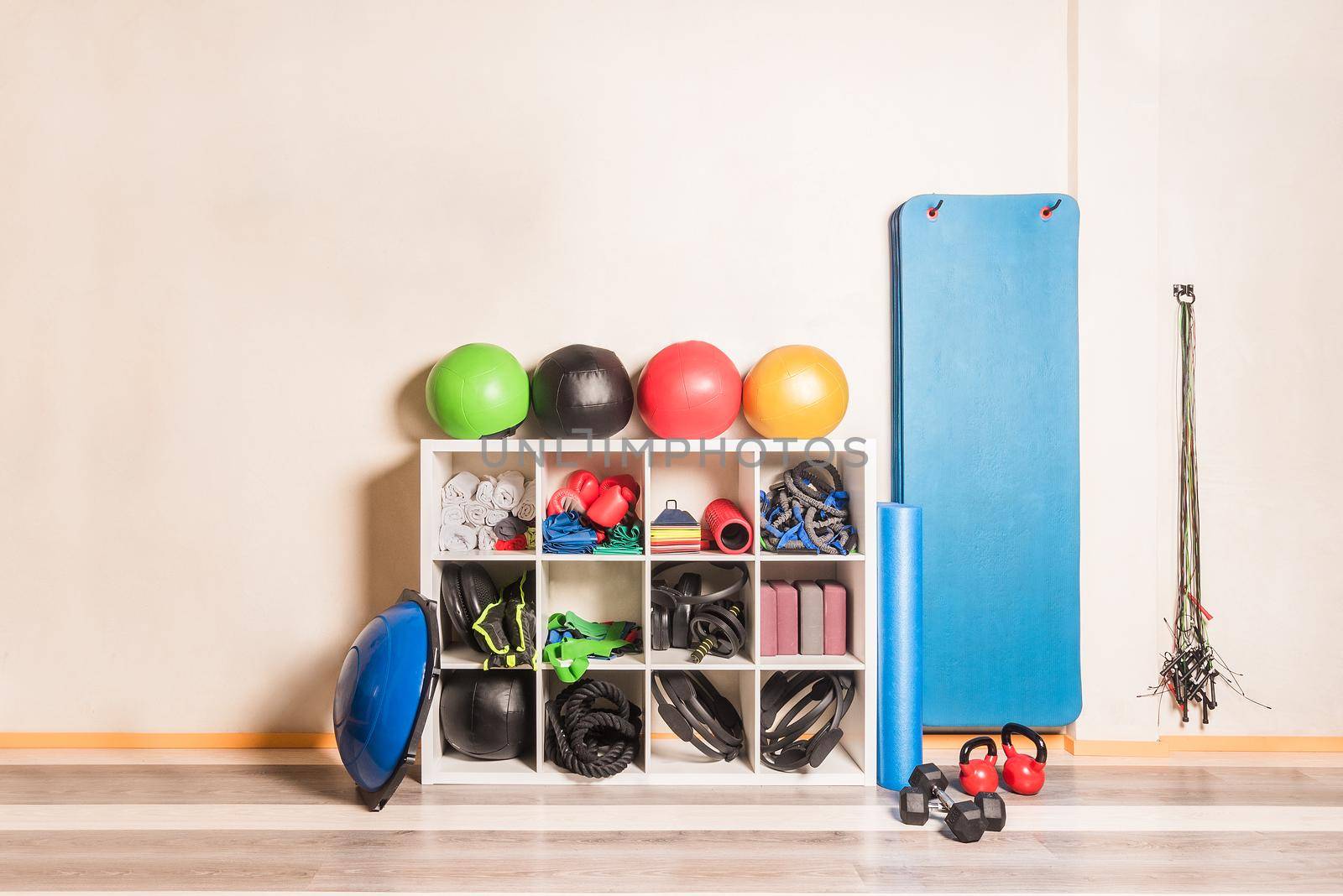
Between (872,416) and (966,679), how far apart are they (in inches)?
44.2

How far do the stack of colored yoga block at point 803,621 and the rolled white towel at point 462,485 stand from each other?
3.81 ft

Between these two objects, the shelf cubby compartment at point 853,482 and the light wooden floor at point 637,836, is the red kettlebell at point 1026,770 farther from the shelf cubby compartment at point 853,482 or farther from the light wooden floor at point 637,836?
the shelf cubby compartment at point 853,482

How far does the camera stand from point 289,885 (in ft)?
6.68

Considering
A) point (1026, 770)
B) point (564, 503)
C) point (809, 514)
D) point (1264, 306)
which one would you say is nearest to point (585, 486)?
point (564, 503)

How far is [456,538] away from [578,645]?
1.97 ft

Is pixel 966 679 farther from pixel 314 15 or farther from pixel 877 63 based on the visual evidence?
pixel 314 15

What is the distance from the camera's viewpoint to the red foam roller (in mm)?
2742

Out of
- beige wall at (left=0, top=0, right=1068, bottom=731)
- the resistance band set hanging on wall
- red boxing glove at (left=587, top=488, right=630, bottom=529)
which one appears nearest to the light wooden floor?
the resistance band set hanging on wall

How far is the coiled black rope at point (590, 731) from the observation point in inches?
104

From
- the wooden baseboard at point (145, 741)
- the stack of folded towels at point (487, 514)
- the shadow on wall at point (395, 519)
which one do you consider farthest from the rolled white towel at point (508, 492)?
the wooden baseboard at point (145, 741)

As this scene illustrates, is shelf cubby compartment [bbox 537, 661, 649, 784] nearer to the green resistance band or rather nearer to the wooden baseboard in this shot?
the green resistance band

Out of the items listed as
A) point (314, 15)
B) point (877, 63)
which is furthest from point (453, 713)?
point (877, 63)

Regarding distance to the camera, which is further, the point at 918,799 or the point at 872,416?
the point at 872,416

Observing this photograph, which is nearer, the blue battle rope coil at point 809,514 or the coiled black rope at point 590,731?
the coiled black rope at point 590,731
